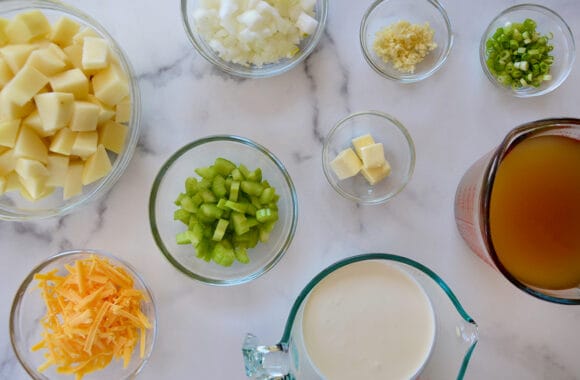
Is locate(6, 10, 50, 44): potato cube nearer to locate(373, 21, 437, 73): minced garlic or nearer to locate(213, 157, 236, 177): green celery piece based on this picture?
locate(213, 157, 236, 177): green celery piece

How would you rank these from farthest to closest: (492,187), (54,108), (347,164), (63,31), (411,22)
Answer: (411,22), (347,164), (63,31), (54,108), (492,187)

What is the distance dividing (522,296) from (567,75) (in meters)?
0.68

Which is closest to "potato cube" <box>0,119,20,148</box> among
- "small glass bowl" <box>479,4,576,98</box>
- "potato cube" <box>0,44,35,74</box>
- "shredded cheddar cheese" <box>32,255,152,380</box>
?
"potato cube" <box>0,44,35,74</box>

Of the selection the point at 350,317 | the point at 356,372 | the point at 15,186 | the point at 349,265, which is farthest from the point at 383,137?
the point at 15,186

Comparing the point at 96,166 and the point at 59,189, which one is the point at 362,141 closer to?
the point at 96,166

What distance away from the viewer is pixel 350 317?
1333mm

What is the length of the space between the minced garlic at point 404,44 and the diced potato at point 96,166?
83 cm

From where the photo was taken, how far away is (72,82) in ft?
4.43

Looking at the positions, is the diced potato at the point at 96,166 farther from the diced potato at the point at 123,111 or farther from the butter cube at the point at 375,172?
the butter cube at the point at 375,172

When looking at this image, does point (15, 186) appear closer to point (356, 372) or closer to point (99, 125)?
point (99, 125)

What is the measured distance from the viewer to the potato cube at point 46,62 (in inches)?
52.7

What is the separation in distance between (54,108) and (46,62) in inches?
5.0

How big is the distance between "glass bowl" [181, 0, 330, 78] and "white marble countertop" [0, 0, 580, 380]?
0.20 ft

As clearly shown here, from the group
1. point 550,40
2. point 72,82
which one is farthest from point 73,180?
point 550,40
